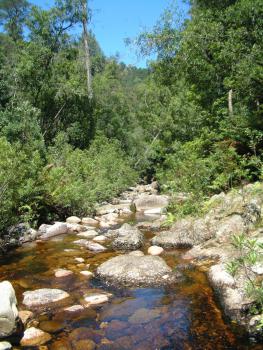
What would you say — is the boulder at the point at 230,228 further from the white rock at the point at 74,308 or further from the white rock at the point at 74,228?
the white rock at the point at 74,228

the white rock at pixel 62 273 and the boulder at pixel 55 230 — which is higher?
the boulder at pixel 55 230

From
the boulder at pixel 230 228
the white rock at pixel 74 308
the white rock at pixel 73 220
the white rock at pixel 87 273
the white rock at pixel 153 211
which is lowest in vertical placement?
the white rock at pixel 153 211

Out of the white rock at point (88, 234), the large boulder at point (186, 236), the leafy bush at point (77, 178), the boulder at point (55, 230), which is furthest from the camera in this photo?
the leafy bush at point (77, 178)

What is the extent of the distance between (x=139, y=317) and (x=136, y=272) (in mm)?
1535

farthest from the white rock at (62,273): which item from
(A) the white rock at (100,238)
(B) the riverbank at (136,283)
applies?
(A) the white rock at (100,238)

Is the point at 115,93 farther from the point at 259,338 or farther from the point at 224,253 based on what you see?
the point at 259,338

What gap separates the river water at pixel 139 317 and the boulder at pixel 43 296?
147 mm

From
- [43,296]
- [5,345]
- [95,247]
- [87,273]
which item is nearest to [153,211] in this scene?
[95,247]

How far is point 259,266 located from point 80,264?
430 cm

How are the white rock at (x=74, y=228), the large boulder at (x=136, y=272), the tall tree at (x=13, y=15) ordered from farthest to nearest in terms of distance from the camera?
the tall tree at (x=13, y=15)
the white rock at (x=74, y=228)
the large boulder at (x=136, y=272)

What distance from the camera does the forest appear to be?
11.7 meters

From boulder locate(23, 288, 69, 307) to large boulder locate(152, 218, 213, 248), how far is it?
12.1ft

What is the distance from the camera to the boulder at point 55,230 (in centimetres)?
1150

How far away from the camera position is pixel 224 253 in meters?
7.93
